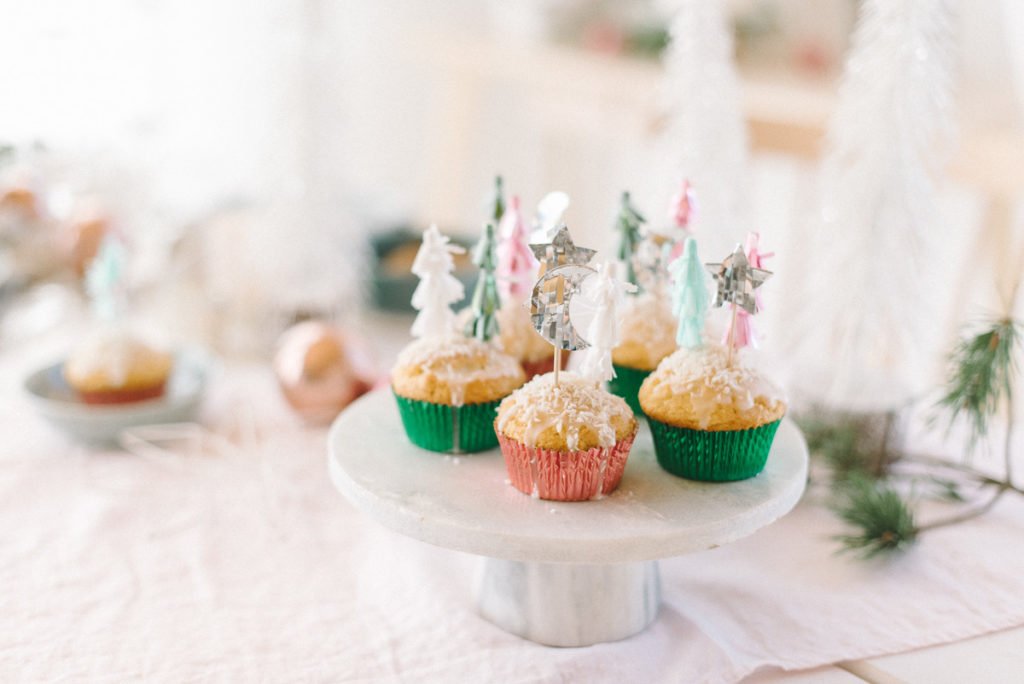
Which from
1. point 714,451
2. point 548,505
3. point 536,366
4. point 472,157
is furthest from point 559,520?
point 472,157

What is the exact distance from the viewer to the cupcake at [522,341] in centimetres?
98

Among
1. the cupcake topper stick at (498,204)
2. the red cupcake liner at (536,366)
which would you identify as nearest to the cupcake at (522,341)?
the red cupcake liner at (536,366)

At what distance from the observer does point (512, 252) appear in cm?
96

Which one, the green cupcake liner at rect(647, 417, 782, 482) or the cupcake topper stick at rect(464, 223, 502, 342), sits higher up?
the cupcake topper stick at rect(464, 223, 502, 342)

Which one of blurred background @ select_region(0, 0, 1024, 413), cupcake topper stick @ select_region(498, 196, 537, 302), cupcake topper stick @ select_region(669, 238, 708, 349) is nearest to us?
cupcake topper stick @ select_region(669, 238, 708, 349)

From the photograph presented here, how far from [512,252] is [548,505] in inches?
11.6

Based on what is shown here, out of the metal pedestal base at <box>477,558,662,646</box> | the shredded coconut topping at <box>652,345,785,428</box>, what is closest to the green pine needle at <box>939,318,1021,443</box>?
the shredded coconut topping at <box>652,345,785,428</box>

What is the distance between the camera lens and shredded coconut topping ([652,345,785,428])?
0.82m

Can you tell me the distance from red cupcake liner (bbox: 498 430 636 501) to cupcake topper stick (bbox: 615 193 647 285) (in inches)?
10.5

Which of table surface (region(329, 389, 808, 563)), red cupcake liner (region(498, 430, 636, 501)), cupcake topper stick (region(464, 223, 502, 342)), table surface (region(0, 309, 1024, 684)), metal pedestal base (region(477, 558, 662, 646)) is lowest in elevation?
table surface (region(0, 309, 1024, 684))

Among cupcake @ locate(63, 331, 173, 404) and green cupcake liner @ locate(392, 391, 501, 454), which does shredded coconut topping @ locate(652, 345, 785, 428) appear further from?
cupcake @ locate(63, 331, 173, 404)

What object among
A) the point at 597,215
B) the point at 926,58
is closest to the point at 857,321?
the point at 926,58

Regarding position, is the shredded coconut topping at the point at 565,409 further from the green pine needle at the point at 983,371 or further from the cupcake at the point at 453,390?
the green pine needle at the point at 983,371

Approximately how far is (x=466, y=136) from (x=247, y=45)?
0.87m
